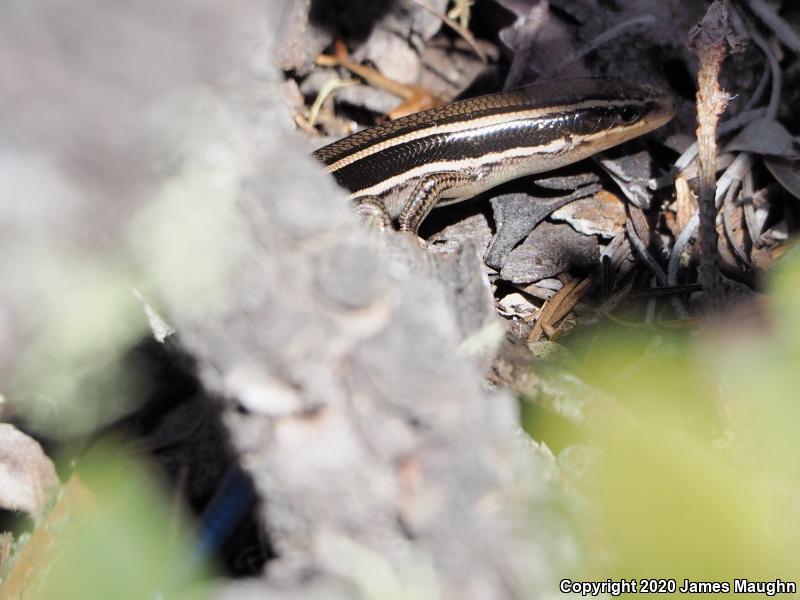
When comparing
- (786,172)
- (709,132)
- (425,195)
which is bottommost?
(425,195)

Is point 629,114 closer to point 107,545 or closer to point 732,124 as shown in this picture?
point 732,124

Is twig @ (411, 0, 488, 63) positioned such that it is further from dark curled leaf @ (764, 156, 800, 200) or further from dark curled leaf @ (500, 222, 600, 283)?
dark curled leaf @ (764, 156, 800, 200)

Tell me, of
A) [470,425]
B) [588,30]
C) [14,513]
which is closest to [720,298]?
[470,425]

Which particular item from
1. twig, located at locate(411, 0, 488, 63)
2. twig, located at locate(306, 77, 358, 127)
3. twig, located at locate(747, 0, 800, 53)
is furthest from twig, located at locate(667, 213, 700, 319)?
twig, located at locate(306, 77, 358, 127)

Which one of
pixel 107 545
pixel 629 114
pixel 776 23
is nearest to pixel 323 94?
pixel 629 114

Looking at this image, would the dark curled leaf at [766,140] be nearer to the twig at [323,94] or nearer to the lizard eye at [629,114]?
the lizard eye at [629,114]

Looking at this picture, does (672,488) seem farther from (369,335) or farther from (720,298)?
(720,298)
